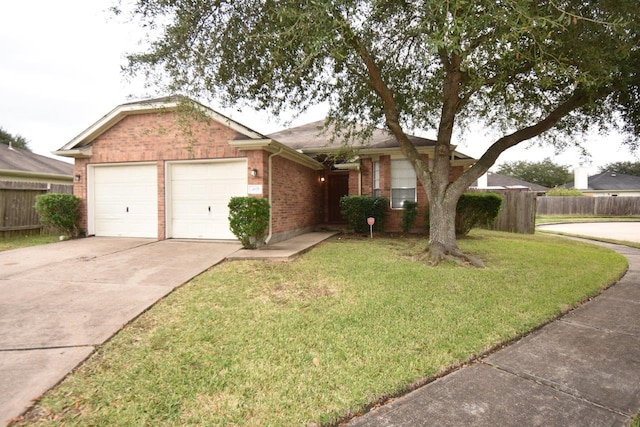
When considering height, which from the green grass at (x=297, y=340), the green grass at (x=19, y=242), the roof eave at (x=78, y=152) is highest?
the roof eave at (x=78, y=152)

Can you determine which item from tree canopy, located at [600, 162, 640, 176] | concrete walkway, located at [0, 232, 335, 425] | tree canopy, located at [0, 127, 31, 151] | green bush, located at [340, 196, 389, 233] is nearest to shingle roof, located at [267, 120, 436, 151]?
green bush, located at [340, 196, 389, 233]

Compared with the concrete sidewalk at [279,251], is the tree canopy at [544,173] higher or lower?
higher

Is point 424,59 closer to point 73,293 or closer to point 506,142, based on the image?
point 506,142

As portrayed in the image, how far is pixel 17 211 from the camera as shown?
10695 millimetres

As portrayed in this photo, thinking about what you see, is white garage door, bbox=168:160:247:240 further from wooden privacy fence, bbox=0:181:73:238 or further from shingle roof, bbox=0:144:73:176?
shingle roof, bbox=0:144:73:176

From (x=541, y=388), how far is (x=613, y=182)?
43510 mm

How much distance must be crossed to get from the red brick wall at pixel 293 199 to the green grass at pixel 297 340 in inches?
127

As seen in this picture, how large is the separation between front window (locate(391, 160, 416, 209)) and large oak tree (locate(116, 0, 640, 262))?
2438 millimetres

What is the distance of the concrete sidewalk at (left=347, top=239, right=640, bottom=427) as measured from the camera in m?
2.26

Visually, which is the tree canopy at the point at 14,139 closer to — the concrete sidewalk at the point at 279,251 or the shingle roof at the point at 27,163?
the shingle roof at the point at 27,163

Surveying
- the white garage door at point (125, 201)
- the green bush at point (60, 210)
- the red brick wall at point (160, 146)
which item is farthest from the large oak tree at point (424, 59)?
the green bush at point (60, 210)

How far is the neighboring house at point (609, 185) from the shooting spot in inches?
1287

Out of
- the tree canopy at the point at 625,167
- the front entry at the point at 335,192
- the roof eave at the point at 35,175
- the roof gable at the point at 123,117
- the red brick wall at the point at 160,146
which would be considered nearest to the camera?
the roof gable at the point at 123,117

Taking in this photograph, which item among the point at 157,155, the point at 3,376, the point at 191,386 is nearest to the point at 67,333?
the point at 3,376
